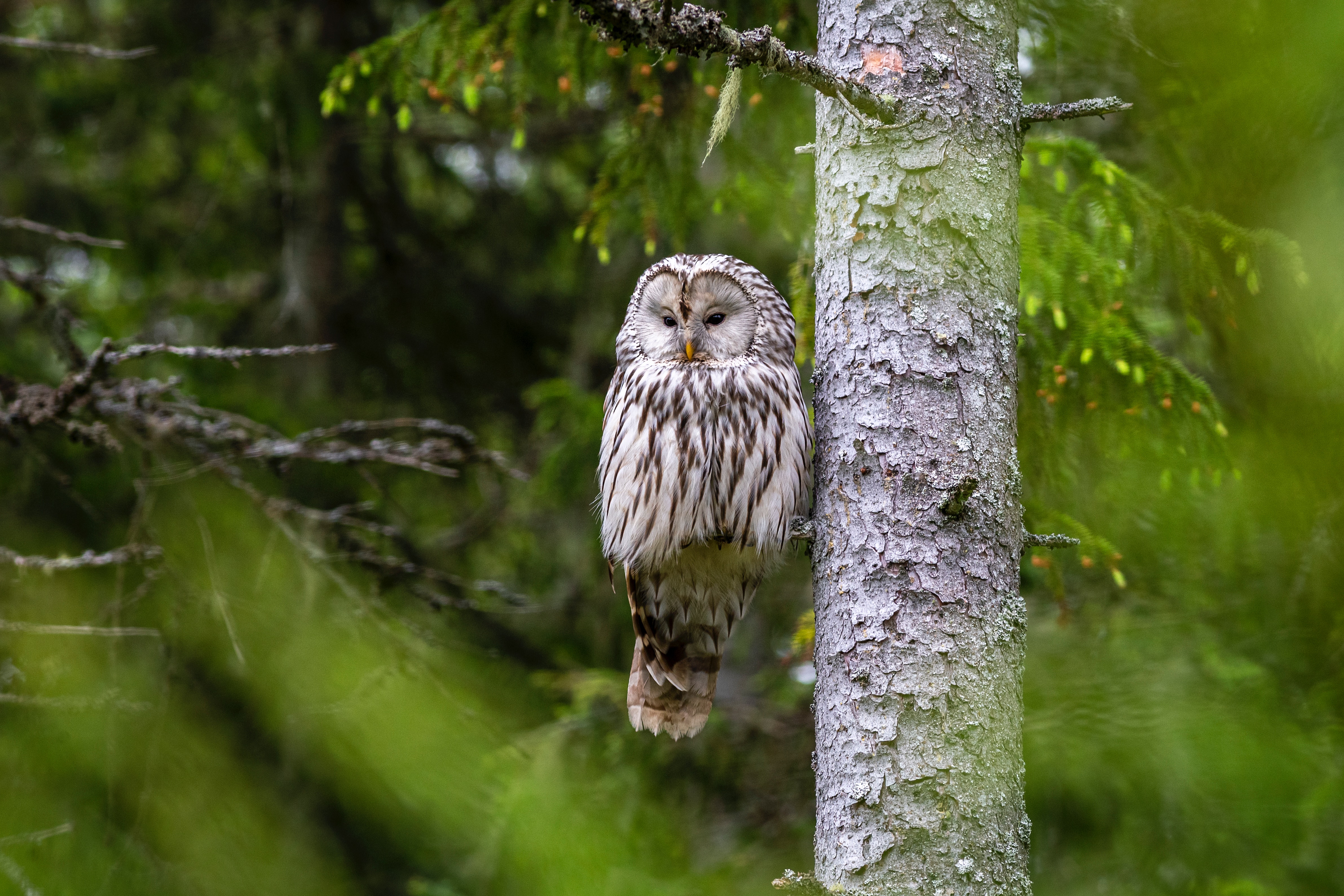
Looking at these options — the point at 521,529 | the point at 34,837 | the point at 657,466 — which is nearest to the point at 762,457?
the point at 657,466

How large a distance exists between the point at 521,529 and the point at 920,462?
12.2 feet

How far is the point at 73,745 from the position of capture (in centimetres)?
339

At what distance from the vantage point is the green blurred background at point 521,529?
3.29m

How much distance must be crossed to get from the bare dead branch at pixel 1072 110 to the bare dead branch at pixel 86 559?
2429mm

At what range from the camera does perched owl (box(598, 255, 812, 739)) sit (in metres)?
3.13

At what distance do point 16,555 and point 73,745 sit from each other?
785 mm

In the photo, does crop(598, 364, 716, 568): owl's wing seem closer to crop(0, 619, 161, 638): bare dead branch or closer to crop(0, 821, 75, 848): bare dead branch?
crop(0, 619, 161, 638): bare dead branch

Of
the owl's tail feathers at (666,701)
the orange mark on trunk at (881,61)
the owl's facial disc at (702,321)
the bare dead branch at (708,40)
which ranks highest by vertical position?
the orange mark on trunk at (881,61)

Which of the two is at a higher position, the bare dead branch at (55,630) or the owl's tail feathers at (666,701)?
the bare dead branch at (55,630)

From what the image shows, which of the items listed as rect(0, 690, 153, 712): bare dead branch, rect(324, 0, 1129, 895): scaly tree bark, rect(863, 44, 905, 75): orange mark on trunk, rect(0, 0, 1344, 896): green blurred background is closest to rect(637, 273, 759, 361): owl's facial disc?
rect(0, 0, 1344, 896): green blurred background

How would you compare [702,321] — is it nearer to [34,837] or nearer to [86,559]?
[86,559]

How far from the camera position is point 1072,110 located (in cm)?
246

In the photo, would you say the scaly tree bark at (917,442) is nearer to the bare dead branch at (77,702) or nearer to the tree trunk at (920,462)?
the tree trunk at (920,462)

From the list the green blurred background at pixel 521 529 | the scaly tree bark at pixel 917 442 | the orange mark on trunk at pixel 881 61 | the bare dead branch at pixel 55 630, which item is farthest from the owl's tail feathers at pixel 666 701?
the orange mark on trunk at pixel 881 61
